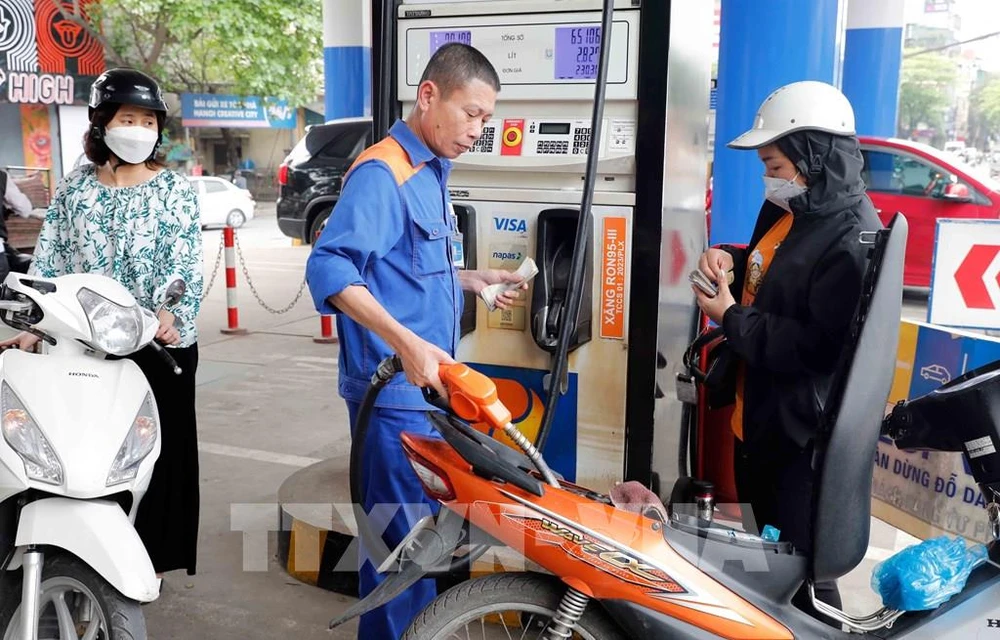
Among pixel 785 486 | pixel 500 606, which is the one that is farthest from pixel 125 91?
pixel 785 486

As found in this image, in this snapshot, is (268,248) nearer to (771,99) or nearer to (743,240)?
(743,240)

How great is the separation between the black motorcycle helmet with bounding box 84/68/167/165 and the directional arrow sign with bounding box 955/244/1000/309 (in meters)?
2.79

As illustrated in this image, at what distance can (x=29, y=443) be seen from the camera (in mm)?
2184

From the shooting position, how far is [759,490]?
263cm

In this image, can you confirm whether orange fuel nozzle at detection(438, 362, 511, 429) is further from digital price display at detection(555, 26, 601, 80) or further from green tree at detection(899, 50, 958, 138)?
green tree at detection(899, 50, 958, 138)

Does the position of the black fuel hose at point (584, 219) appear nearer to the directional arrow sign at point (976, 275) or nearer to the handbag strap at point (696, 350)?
the handbag strap at point (696, 350)

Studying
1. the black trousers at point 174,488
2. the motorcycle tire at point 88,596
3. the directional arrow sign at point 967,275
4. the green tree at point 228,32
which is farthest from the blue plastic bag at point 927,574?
the green tree at point 228,32

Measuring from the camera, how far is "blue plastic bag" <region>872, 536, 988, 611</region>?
2078mm

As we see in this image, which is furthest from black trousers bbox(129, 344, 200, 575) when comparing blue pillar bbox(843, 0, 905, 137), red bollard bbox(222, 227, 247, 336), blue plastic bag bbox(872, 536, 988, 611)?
blue pillar bbox(843, 0, 905, 137)

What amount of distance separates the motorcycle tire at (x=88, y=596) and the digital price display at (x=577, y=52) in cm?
199

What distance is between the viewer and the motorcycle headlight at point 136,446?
2.24 meters

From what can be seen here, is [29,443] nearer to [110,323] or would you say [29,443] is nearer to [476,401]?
[110,323]

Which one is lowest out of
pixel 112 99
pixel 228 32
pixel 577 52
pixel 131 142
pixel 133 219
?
pixel 133 219

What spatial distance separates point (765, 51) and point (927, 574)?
12.0 ft
